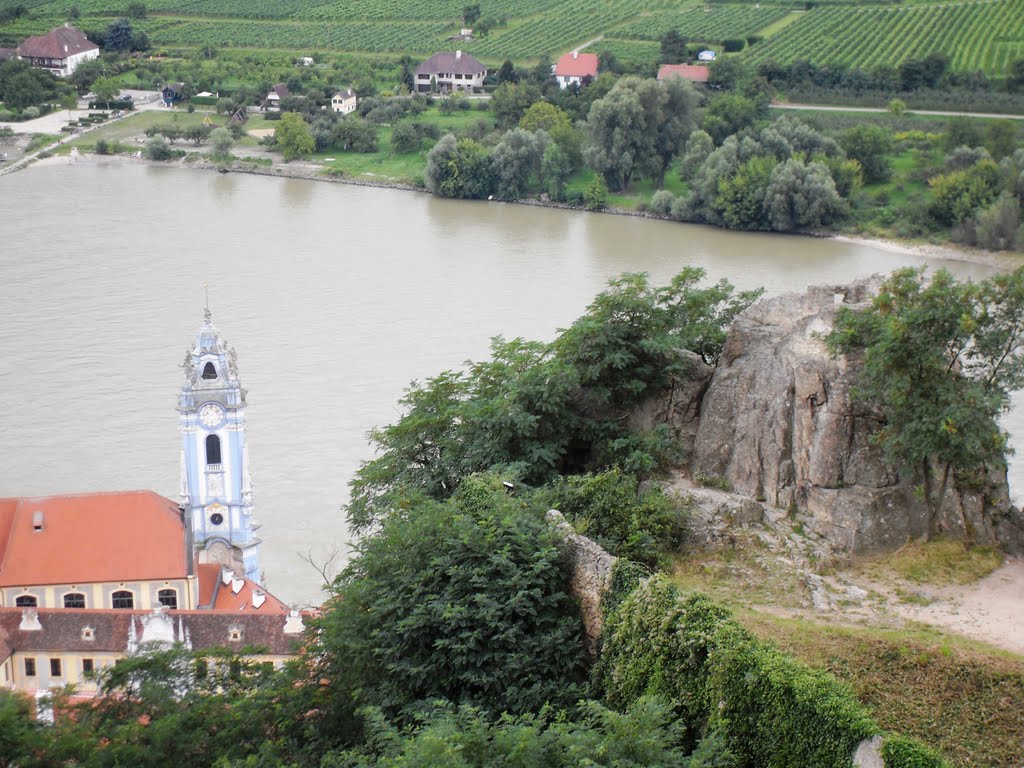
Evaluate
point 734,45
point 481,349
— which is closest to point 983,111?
point 734,45

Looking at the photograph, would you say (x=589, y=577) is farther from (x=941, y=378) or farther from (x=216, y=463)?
(x=216, y=463)

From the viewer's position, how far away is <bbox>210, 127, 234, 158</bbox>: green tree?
4481cm

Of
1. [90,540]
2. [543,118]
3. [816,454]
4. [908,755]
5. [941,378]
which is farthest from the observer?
[543,118]

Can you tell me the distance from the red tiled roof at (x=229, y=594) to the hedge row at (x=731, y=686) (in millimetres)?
8120

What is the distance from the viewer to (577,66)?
159 ft

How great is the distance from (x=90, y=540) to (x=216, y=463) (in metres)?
2.08

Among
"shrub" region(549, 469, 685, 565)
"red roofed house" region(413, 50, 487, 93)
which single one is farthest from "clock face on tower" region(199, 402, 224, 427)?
"red roofed house" region(413, 50, 487, 93)

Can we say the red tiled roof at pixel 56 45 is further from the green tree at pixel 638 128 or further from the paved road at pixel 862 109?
the paved road at pixel 862 109

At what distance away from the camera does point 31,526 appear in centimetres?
1717

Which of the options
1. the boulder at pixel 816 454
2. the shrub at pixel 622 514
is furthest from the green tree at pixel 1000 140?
the shrub at pixel 622 514

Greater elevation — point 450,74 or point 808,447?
point 450,74

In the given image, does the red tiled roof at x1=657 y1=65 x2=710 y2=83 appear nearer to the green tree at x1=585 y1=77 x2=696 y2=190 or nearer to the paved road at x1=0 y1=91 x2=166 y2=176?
the green tree at x1=585 y1=77 x2=696 y2=190

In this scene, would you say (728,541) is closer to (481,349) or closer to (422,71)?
(481,349)

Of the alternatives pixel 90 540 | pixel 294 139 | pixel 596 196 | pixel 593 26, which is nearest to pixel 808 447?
pixel 90 540
